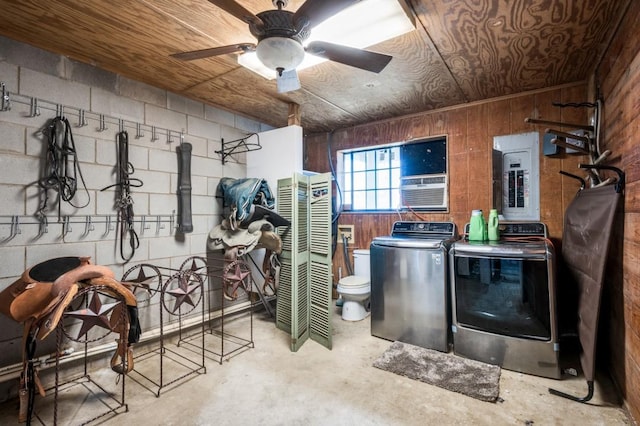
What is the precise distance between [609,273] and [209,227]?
341cm

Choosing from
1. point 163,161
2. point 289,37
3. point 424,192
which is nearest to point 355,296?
point 424,192

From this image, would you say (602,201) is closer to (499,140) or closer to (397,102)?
(499,140)

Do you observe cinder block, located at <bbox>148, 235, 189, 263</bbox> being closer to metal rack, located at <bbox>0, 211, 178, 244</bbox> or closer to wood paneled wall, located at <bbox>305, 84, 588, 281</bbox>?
metal rack, located at <bbox>0, 211, 178, 244</bbox>

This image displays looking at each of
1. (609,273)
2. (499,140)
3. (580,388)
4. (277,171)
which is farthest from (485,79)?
(580,388)

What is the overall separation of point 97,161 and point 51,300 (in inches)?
46.3

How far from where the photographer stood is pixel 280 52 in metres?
1.50

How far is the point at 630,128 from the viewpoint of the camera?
5.42 ft

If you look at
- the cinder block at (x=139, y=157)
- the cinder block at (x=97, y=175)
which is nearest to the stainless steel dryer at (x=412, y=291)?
the cinder block at (x=139, y=157)

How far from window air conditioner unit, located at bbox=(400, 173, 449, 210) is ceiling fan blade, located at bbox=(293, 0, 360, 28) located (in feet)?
7.84

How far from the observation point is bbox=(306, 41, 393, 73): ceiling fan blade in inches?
62.0

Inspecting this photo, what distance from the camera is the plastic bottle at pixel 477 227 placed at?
2740 millimetres

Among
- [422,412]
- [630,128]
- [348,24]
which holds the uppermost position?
[348,24]

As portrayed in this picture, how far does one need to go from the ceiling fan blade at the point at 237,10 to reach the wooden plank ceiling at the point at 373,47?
0.36m

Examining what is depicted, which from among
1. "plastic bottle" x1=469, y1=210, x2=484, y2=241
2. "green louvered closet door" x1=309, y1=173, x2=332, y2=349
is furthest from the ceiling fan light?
"plastic bottle" x1=469, y1=210, x2=484, y2=241
